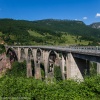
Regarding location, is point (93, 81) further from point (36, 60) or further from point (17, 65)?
point (17, 65)

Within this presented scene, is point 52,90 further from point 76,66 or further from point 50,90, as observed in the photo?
point 76,66

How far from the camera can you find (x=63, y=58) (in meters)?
64.2

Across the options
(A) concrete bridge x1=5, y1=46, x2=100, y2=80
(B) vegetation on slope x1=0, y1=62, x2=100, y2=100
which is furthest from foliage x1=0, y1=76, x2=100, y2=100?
(A) concrete bridge x1=5, y1=46, x2=100, y2=80

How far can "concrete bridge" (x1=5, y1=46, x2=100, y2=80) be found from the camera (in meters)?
47.6

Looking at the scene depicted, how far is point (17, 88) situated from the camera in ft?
97.1

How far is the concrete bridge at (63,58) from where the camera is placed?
47.6m

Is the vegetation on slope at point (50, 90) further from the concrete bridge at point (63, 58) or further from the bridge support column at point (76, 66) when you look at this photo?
the bridge support column at point (76, 66)

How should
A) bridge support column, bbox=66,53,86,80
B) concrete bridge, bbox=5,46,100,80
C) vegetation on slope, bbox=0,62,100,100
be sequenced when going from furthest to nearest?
bridge support column, bbox=66,53,86,80
concrete bridge, bbox=5,46,100,80
vegetation on slope, bbox=0,62,100,100

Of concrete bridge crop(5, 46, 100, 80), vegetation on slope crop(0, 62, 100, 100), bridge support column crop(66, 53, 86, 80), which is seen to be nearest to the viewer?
vegetation on slope crop(0, 62, 100, 100)

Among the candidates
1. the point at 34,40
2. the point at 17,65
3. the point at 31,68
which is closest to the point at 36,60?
the point at 31,68

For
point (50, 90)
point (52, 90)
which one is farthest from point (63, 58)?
point (50, 90)

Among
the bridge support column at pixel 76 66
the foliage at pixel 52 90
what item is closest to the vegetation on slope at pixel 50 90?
the foliage at pixel 52 90

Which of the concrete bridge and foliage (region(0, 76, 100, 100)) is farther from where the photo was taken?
the concrete bridge

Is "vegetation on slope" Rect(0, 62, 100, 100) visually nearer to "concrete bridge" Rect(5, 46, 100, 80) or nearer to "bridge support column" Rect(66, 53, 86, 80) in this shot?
"concrete bridge" Rect(5, 46, 100, 80)
